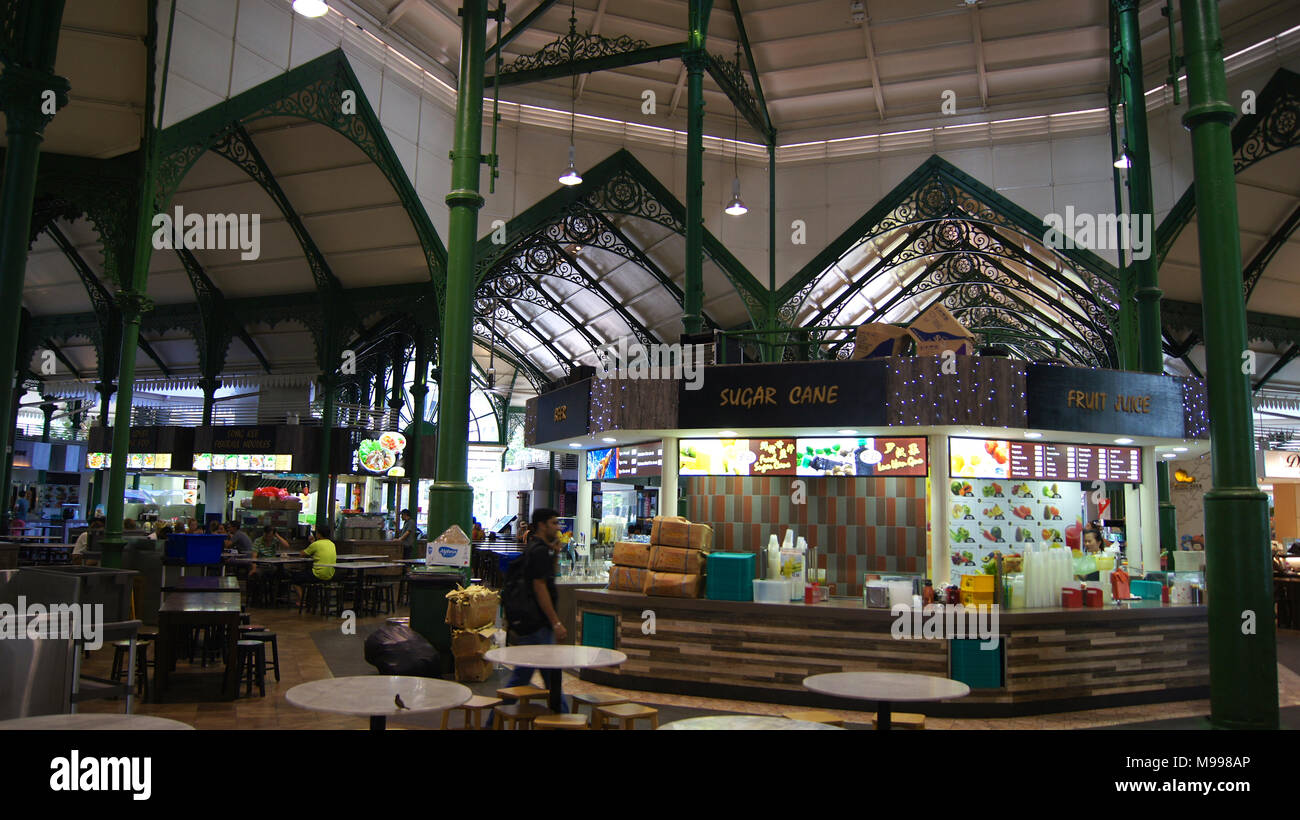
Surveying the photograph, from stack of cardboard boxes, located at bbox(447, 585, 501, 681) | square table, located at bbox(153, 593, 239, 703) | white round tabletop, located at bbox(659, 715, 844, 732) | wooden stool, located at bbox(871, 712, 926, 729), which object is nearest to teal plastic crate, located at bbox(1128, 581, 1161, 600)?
wooden stool, located at bbox(871, 712, 926, 729)

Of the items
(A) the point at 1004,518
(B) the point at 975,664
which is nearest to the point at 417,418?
(A) the point at 1004,518

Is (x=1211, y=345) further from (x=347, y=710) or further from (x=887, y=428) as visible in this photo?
(x=347, y=710)

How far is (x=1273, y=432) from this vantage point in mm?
25141

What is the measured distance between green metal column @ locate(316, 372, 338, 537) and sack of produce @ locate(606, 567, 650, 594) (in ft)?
43.9

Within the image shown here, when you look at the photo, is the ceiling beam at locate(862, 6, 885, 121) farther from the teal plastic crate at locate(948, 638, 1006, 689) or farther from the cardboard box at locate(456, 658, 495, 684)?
the cardboard box at locate(456, 658, 495, 684)

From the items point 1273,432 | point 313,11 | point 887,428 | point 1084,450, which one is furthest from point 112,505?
point 1273,432

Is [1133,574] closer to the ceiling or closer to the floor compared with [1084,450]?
closer to the floor

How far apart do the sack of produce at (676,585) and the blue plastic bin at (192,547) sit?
7.60m

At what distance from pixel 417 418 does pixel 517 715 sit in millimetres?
16690

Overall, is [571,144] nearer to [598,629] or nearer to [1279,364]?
[598,629]

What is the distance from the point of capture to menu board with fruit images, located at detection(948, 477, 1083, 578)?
8969 millimetres

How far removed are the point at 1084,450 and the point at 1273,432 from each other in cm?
2037

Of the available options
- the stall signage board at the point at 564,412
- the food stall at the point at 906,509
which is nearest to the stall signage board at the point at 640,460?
the food stall at the point at 906,509
